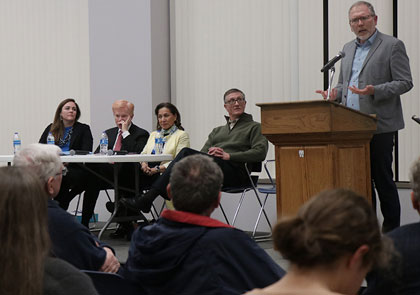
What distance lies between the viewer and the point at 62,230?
2.43 m

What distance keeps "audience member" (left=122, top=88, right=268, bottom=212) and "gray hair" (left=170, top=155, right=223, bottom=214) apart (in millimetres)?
3080

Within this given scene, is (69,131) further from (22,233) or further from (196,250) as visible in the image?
(22,233)

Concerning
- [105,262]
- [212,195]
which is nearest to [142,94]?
[105,262]

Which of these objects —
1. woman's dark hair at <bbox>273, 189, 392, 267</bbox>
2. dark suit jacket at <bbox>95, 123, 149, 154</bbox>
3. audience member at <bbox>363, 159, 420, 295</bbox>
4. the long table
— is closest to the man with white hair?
audience member at <bbox>363, 159, 420, 295</bbox>

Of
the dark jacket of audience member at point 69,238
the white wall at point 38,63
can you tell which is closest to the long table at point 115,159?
the white wall at point 38,63

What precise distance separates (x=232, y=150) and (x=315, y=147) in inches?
61.4

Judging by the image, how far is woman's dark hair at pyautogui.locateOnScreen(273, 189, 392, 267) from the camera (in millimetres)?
1212

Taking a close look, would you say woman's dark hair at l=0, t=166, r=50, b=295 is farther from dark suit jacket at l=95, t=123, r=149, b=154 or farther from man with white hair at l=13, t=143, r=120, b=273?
dark suit jacket at l=95, t=123, r=149, b=154

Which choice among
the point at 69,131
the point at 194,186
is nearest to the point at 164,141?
the point at 69,131

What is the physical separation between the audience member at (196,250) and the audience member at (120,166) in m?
3.59

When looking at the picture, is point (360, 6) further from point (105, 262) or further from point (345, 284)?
point (345, 284)

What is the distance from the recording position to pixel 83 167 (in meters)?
5.83

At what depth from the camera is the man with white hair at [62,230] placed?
2.43 meters

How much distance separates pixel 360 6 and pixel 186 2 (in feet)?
10.1
